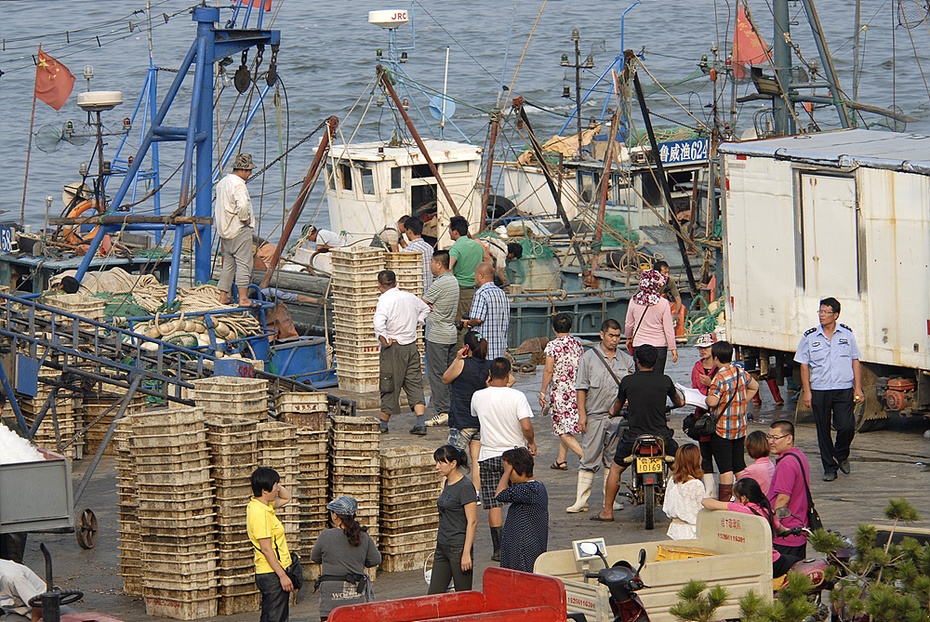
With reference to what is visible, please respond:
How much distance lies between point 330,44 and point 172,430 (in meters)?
52.7

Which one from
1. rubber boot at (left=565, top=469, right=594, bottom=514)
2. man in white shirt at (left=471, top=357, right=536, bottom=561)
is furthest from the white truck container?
man in white shirt at (left=471, top=357, right=536, bottom=561)

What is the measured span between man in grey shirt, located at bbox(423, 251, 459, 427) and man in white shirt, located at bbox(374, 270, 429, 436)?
14 cm

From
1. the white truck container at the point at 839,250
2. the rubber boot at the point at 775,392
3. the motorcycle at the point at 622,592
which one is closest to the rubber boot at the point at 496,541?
the motorcycle at the point at 622,592

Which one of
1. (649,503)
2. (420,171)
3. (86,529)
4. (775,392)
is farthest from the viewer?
(420,171)

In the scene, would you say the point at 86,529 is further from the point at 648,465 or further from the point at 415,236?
the point at 415,236

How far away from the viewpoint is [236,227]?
1744cm

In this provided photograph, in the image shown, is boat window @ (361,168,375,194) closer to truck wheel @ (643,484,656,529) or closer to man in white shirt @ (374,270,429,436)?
man in white shirt @ (374,270,429,436)

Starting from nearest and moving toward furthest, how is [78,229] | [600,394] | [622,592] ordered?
1. [622,592]
2. [600,394]
3. [78,229]

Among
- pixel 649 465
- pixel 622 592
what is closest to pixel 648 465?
pixel 649 465

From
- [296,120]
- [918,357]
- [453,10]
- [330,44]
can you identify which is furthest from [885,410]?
[453,10]

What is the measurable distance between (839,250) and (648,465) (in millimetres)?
4095

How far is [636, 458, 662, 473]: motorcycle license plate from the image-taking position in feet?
36.4

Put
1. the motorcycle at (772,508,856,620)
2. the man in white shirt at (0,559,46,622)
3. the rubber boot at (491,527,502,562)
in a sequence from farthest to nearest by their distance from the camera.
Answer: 1. the rubber boot at (491,527,502,562)
2. the man in white shirt at (0,559,46,622)
3. the motorcycle at (772,508,856,620)

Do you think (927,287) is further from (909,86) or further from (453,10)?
(453,10)
